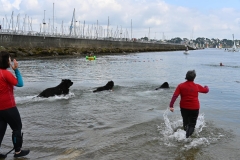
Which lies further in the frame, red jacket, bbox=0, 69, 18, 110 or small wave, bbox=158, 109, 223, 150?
small wave, bbox=158, 109, 223, 150

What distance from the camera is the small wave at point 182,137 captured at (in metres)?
6.75

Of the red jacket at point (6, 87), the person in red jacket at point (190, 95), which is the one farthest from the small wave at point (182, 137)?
the red jacket at point (6, 87)

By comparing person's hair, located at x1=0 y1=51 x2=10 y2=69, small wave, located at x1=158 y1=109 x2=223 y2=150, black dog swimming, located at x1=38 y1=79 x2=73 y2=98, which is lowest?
small wave, located at x1=158 y1=109 x2=223 y2=150

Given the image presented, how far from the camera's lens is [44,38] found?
65062 millimetres

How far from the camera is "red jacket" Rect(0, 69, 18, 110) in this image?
199 inches

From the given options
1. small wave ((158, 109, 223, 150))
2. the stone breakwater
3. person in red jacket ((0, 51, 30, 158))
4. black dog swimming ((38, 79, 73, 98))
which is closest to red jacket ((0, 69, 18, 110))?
person in red jacket ((0, 51, 30, 158))

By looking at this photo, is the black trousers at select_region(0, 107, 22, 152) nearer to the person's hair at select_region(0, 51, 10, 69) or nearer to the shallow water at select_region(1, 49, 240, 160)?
the shallow water at select_region(1, 49, 240, 160)

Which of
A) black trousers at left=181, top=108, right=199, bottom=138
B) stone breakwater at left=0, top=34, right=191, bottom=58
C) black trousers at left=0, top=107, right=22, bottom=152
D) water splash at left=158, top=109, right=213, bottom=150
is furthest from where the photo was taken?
stone breakwater at left=0, top=34, right=191, bottom=58

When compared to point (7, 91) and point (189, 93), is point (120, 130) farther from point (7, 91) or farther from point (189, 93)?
point (7, 91)

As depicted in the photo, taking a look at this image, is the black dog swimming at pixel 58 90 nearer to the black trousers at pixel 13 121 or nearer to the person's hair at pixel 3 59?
the black trousers at pixel 13 121

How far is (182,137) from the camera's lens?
7.08 metres

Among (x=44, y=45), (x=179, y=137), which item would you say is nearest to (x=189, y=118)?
(x=179, y=137)

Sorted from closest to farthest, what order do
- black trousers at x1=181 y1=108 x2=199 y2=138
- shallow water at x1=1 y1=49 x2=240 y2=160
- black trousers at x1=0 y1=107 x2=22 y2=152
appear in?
black trousers at x1=0 y1=107 x2=22 y2=152
shallow water at x1=1 y1=49 x2=240 y2=160
black trousers at x1=181 y1=108 x2=199 y2=138

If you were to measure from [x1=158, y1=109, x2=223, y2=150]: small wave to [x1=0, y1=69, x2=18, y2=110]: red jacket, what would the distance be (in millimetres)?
3776
